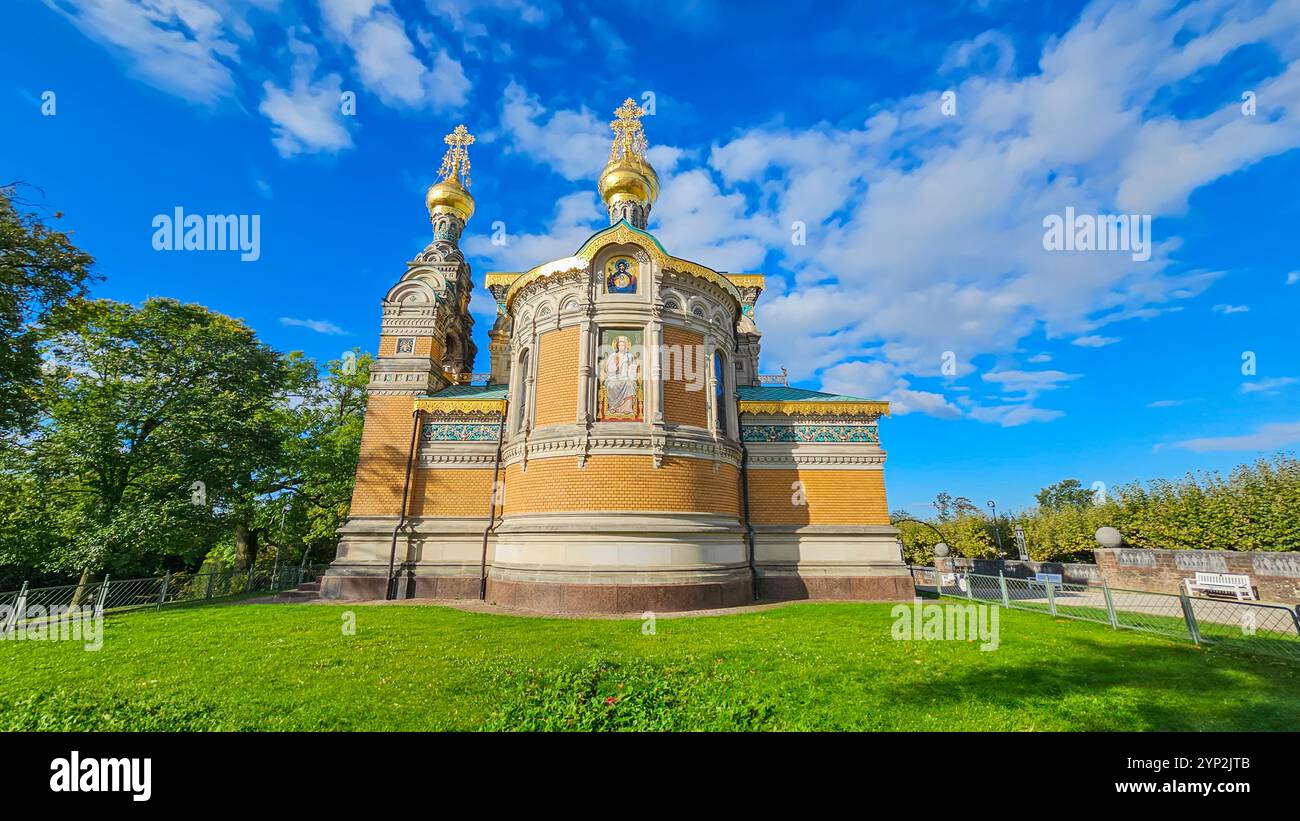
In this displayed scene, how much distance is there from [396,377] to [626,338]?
9515 millimetres

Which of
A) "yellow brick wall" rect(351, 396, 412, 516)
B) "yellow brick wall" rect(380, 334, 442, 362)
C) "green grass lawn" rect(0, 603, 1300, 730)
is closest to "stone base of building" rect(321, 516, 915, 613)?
"yellow brick wall" rect(351, 396, 412, 516)

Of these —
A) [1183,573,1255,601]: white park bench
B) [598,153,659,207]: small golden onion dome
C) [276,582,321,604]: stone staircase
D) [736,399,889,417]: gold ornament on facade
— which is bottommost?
[276,582,321,604]: stone staircase

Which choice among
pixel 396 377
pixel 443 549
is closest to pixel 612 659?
pixel 443 549

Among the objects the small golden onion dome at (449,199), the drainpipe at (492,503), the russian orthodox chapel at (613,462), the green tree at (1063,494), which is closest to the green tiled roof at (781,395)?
the russian orthodox chapel at (613,462)

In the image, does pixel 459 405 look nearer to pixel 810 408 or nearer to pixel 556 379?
pixel 556 379

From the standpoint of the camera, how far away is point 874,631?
9.77 meters

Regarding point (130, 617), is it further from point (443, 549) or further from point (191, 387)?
point (191, 387)

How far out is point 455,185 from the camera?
22.7 metres

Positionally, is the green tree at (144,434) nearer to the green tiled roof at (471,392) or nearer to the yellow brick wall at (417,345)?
the yellow brick wall at (417,345)

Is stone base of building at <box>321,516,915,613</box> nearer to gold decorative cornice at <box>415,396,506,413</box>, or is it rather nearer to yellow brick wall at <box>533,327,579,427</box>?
yellow brick wall at <box>533,327,579,427</box>

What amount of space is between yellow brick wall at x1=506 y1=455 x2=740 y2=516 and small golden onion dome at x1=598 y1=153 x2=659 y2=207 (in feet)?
38.5

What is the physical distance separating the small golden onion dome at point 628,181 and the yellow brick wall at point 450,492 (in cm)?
1203

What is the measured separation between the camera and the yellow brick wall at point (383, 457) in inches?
658

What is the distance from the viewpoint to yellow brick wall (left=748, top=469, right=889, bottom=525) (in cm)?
1631
